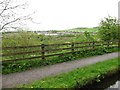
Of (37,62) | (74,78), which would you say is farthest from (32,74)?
(37,62)

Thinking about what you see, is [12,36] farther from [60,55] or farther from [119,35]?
[119,35]

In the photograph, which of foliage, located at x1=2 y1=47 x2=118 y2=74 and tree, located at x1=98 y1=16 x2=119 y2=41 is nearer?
foliage, located at x1=2 y1=47 x2=118 y2=74

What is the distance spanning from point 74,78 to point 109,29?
23114mm

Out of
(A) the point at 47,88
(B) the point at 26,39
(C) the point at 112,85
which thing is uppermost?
(B) the point at 26,39

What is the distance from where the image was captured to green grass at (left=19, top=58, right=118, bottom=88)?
35.6 ft

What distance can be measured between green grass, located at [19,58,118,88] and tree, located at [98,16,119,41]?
61.9 ft

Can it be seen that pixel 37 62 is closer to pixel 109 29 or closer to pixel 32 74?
A: pixel 32 74

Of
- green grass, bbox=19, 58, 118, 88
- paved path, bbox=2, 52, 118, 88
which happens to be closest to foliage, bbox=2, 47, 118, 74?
paved path, bbox=2, 52, 118, 88

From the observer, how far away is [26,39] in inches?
746

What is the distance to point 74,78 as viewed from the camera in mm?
12141

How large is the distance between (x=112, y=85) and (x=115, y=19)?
22682mm

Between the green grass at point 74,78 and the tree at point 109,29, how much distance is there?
1887 cm

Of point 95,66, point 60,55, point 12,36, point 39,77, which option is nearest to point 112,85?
point 95,66

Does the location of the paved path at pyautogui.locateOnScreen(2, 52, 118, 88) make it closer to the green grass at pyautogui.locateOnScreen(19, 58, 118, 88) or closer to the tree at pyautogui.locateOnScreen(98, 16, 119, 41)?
the green grass at pyautogui.locateOnScreen(19, 58, 118, 88)
